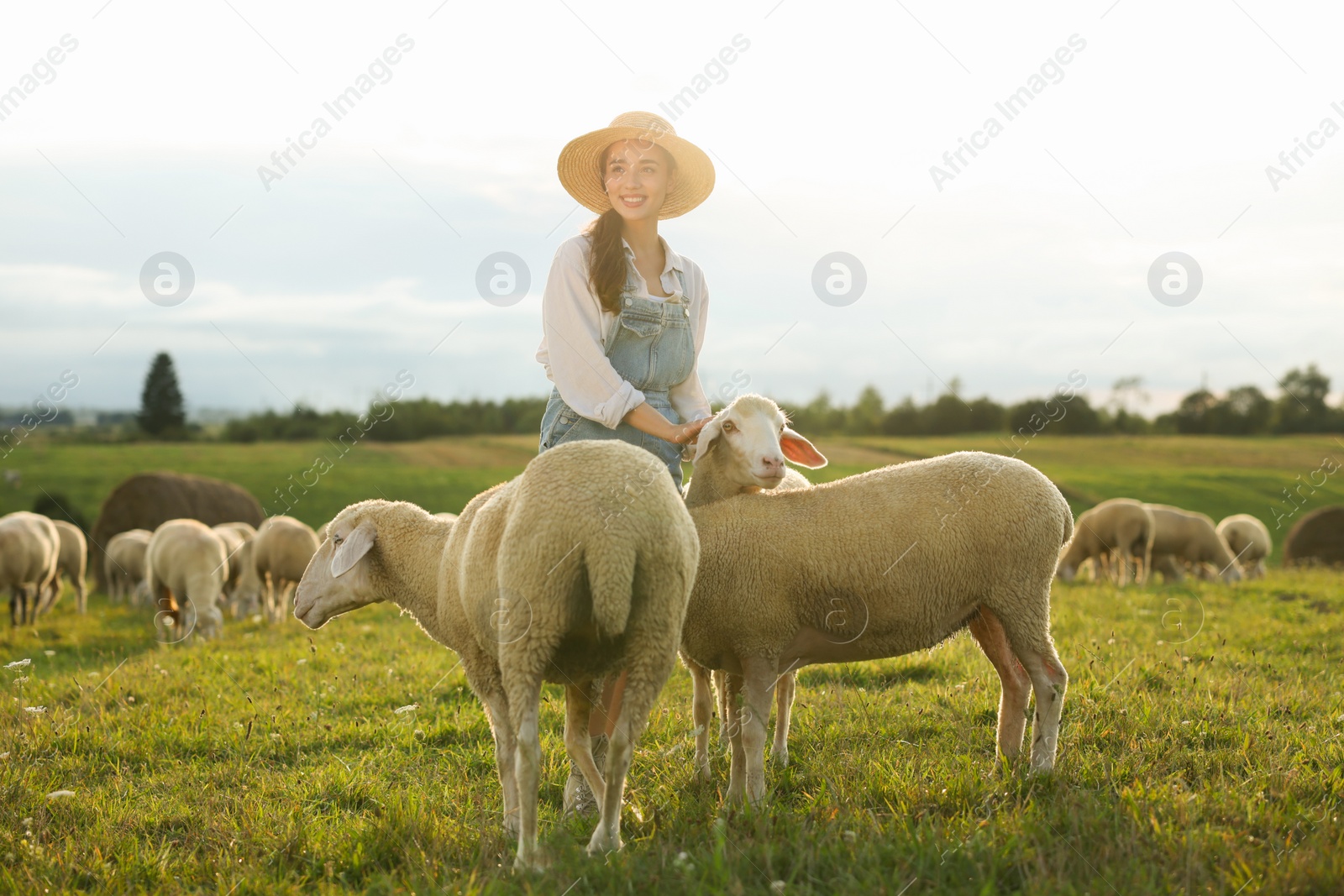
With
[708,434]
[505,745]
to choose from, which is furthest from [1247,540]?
[505,745]

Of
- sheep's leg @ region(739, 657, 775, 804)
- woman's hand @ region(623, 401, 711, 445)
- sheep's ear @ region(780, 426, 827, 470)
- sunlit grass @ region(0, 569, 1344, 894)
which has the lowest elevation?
sunlit grass @ region(0, 569, 1344, 894)

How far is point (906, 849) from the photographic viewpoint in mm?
3314

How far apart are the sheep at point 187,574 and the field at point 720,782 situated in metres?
2.13

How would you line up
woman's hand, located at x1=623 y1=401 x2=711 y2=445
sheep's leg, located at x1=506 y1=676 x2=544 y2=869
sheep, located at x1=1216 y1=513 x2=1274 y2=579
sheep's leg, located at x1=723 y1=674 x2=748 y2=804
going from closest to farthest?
1. sheep's leg, located at x1=506 y1=676 x2=544 y2=869
2. sheep's leg, located at x1=723 y1=674 x2=748 y2=804
3. woman's hand, located at x1=623 y1=401 x2=711 y2=445
4. sheep, located at x1=1216 y1=513 x2=1274 y2=579

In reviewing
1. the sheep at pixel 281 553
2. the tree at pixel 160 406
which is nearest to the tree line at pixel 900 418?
the tree at pixel 160 406

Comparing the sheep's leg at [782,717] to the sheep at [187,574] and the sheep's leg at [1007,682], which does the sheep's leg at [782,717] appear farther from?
the sheep at [187,574]

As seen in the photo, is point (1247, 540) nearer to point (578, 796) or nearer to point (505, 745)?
point (578, 796)

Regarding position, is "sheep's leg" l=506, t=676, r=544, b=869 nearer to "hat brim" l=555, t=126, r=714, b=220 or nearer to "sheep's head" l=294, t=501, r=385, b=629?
"sheep's head" l=294, t=501, r=385, b=629

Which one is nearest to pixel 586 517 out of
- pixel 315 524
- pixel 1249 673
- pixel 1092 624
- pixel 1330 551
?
pixel 1249 673

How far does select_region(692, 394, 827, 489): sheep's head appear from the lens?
427 cm

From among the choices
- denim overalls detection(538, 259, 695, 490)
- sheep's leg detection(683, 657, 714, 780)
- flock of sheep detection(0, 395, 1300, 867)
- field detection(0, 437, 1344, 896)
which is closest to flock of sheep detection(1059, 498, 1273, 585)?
field detection(0, 437, 1344, 896)

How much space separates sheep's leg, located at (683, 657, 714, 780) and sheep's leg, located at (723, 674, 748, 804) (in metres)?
0.12

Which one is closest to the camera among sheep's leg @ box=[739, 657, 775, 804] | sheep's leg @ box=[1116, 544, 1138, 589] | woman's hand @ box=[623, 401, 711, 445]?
sheep's leg @ box=[739, 657, 775, 804]

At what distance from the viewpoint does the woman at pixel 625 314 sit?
13.8ft
